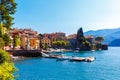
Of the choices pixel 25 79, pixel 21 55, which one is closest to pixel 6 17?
pixel 25 79

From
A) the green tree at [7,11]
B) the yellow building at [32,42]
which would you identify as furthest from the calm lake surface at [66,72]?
the yellow building at [32,42]

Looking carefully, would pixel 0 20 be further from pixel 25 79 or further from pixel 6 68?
pixel 25 79

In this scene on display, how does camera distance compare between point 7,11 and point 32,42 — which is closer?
point 7,11

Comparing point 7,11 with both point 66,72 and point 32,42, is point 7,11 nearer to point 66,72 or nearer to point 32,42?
point 66,72

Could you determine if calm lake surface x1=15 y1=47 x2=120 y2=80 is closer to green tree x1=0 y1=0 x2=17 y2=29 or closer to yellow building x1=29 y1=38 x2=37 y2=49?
green tree x1=0 y1=0 x2=17 y2=29

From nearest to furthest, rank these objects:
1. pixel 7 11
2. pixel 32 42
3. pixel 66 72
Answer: pixel 7 11 < pixel 66 72 < pixel 32 42

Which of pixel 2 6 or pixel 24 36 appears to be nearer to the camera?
pixel 2 6

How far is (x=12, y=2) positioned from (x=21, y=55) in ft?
295

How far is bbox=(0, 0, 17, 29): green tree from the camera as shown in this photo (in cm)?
3045

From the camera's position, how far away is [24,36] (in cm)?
14975

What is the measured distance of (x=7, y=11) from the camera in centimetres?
3094

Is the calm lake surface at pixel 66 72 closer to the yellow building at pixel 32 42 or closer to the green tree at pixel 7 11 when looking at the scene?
the green tree at pixel 7 11

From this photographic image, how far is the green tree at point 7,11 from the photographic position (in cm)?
3045

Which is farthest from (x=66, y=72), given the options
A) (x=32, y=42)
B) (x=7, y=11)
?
(x=32, y=42)
